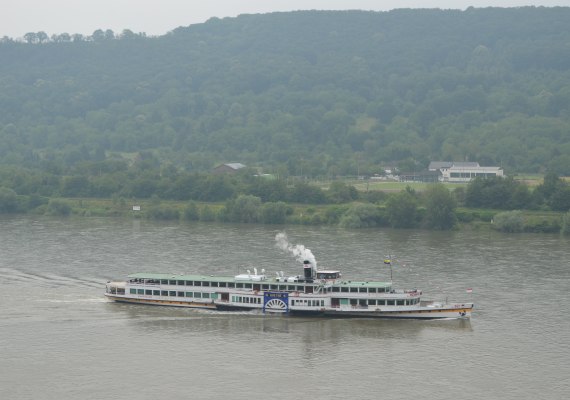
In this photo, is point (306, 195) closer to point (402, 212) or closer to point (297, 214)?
point (297, 214)

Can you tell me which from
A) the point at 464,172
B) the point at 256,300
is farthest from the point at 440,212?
the point at 256,300

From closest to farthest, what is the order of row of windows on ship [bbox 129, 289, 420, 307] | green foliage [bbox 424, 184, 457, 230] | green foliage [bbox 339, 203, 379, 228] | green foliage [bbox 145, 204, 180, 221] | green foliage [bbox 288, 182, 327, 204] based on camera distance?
1. row of windows on ship [bbox 129, 289, 420, 307]
2. green foliage [bbox 424, 184, 457, 230]
3. green foliage [bbox 339, 203, 379, 228]
4. green foliage [bbox 145, 204, 180, 221]
5. green foliage [bbox 288, 182, 327, 204]

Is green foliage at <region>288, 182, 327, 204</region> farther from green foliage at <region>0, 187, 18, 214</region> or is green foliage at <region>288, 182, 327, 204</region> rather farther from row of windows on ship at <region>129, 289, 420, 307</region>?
row of windows on ship at <region>129, 289, 420, 307</region>

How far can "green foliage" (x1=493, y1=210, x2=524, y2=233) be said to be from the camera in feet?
355

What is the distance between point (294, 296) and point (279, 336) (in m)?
4.78

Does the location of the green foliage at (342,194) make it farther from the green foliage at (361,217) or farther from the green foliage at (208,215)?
the green foliage at (208,215)

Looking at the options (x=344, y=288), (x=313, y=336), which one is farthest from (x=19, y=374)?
(x=344, y=288)

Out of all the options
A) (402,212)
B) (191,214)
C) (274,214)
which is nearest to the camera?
(402,212)

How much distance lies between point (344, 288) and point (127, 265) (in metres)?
→ 26.7

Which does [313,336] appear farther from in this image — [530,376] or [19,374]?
[19,374]

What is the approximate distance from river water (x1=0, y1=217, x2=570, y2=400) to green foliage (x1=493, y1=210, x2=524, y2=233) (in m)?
15.8

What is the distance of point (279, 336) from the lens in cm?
6012

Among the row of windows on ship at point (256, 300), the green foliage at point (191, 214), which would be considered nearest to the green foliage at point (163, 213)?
the green foliage at point (191, 214)

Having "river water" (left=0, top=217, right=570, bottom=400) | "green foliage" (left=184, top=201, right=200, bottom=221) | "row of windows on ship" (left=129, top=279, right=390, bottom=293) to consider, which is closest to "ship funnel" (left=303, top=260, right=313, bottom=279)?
"row of windows on ship" (left=129, top=279, right=390, bottom=293)
